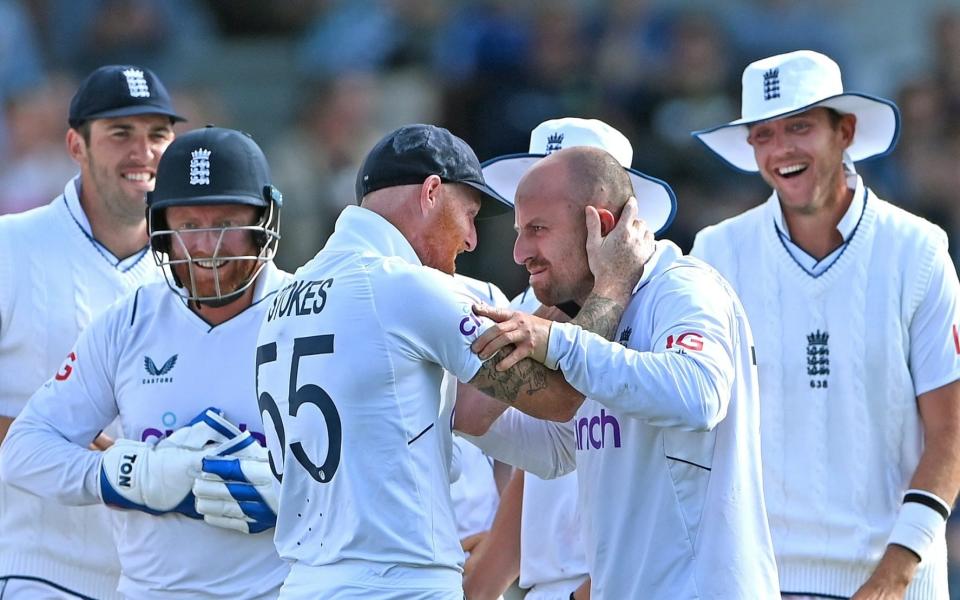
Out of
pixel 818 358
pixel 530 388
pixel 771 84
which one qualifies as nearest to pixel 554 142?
pixel 771 84

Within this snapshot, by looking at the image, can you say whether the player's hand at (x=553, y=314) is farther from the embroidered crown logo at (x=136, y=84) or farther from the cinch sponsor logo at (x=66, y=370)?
the embroidered crown logo at (x=136, y=84)

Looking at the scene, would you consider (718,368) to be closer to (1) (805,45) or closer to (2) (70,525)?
(2) (70,525)

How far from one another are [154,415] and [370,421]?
136 cm

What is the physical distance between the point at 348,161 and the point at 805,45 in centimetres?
365

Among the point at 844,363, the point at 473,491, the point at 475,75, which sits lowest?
the point at 473,491

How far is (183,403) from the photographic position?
5363 millimetres

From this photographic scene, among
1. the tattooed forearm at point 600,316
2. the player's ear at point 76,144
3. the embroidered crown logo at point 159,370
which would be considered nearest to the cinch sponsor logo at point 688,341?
the tattooed forearm at point 600,316

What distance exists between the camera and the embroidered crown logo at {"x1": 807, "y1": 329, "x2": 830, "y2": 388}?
5.95 meters

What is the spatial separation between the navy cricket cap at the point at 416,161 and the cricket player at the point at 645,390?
0.78 feet

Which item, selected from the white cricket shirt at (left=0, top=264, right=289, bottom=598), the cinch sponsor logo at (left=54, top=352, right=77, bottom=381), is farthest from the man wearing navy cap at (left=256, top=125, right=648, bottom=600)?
the cinch sponsor logo at (left=54, top=352, right=77, bottom=381)

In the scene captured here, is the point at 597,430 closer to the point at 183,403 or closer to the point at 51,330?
the point at 183,403

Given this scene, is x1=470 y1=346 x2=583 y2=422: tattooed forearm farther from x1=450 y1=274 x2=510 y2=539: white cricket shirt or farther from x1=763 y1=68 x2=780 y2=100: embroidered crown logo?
x1=763 y1=68 x2=780 y2=100: embroidered crown logo

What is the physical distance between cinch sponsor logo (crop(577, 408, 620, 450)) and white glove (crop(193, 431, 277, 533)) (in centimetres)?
99

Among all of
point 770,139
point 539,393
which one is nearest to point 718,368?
point 539,393
